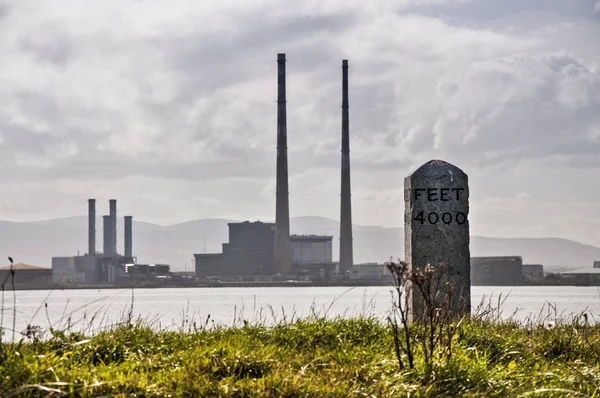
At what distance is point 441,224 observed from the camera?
48.3ft

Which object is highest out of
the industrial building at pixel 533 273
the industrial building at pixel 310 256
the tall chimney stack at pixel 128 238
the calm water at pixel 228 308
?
the tall chimney stack at pixel 128 238

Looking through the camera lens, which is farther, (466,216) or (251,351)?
(466,216)

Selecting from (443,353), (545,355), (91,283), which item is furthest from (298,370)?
(91,283)

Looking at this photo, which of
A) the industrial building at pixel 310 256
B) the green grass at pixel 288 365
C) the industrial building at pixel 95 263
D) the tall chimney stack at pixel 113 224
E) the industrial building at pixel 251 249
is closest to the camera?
the green grass at pixel 288 365

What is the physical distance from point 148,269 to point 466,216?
6000 inches

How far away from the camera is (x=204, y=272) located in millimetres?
156500

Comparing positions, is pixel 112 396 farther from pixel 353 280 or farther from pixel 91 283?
pixel 91 283

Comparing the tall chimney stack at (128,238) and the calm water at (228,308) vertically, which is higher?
the tall chimney stack at (128,238)

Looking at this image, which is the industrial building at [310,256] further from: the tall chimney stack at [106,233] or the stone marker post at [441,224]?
the stone marker post at [441,224]

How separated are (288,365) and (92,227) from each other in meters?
162

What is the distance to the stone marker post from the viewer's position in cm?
1469

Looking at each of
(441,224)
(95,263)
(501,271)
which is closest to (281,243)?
(501,271)

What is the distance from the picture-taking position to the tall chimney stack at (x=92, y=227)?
16462cm

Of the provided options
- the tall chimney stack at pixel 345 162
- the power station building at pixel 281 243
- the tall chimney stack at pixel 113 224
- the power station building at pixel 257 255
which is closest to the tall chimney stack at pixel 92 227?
the tall chimney stack at pixel 113 224
